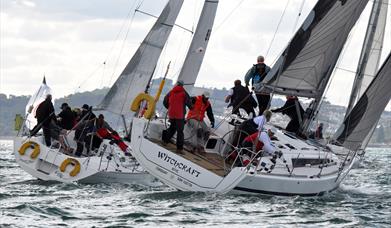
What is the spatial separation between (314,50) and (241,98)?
1.77 metres

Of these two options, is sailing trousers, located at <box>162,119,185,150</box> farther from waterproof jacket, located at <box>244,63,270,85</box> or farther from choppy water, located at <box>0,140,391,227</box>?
waterproof jacket, located at <box>244,63,270,85</box>

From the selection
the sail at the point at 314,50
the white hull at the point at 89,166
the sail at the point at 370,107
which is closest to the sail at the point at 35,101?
the white hull at the point at 89,166

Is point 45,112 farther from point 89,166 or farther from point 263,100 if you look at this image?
point 263,100

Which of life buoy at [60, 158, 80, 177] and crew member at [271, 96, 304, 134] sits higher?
crew member at [271, 96, 304, 134]

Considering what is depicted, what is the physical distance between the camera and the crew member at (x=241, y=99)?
62.5ft

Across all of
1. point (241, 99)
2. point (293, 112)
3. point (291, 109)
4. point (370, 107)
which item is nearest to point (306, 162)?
point (241, 99)

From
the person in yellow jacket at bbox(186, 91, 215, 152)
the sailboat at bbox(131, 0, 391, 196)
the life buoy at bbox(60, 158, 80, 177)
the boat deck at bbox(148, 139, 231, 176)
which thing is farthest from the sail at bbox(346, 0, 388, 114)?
the life buoy at bbox(60, 158, 80, 177)

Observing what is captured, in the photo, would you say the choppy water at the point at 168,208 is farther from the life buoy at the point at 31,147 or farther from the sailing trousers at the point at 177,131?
the life buoy at the point at 31,147

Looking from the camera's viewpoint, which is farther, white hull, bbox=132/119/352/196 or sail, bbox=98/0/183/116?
sail, bbox=98/0/183/116

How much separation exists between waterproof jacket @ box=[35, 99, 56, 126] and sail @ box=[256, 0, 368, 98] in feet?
14.2

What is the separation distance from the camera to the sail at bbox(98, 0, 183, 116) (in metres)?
22.8

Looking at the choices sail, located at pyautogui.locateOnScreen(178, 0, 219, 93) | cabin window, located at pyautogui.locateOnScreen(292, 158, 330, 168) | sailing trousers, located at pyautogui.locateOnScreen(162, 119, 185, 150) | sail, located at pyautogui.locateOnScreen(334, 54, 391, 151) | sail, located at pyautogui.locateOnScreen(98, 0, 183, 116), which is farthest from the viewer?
sail, located at pyautogui.locateOnScreen(178, 0, 219, 93)

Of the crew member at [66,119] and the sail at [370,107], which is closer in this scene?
the sail at [370,107]

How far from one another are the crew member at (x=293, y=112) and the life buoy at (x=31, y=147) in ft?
16.0
